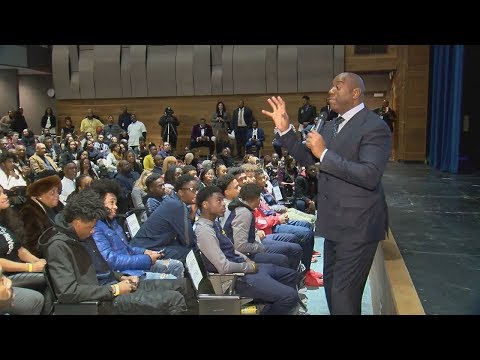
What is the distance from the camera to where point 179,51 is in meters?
14.1

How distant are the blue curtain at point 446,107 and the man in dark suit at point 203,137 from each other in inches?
195

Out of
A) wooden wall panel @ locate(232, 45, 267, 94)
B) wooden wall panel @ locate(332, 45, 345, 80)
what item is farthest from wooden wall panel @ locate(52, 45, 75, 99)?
wooden wall panel @ locate(332, 45, 345, 80)

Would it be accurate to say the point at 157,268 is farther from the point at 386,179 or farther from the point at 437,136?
the point at 437,136

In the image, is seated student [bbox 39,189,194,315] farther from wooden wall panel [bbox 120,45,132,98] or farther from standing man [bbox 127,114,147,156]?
wooden wall panel [bbox 120,45,132,98]

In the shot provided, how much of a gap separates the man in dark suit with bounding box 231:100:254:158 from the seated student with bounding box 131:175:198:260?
9.08 m

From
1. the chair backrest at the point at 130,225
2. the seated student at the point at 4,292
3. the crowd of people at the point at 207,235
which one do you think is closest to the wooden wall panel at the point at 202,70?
the crowd of people at the point at 207,235

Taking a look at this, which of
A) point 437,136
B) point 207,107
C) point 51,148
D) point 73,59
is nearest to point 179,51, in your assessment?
point 207,107

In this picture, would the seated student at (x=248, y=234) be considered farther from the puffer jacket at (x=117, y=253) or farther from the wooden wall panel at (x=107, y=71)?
the wooden wall panel at (x=107, y=71)

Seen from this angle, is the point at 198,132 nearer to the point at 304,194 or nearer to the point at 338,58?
the point at 338,58

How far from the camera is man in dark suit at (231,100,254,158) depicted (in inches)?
498

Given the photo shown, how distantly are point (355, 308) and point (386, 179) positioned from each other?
6.17 meters

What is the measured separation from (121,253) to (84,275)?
72 centimetres

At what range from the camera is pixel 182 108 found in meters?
14.2

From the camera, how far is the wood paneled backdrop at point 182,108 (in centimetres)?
1355
